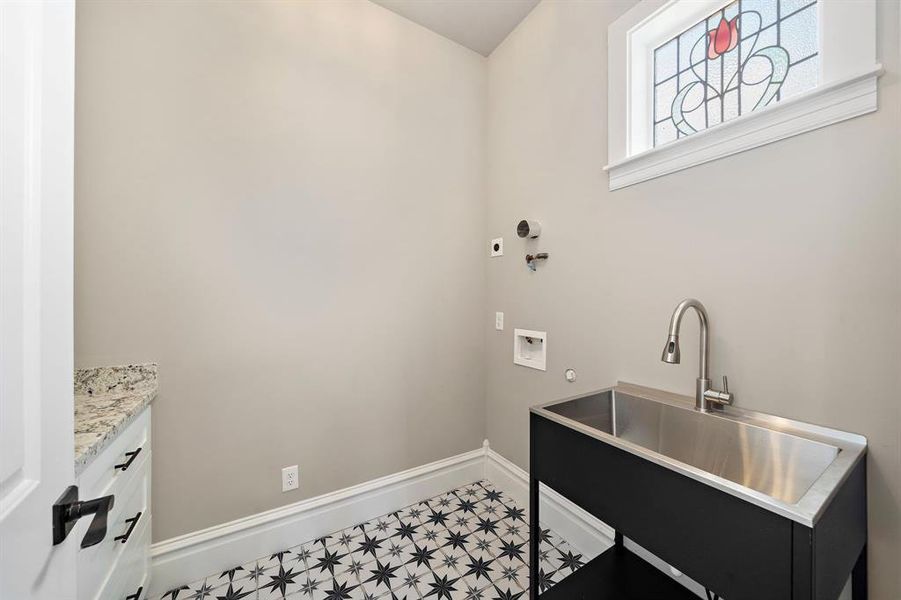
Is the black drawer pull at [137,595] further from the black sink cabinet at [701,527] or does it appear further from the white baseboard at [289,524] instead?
the black sink cabinet at [701,527]

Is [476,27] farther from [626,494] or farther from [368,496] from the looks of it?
[368,496]

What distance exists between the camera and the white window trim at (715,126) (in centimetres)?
94

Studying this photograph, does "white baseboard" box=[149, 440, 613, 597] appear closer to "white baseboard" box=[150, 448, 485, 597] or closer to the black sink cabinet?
"white baseboard" box=[150, 448, 485, 597]

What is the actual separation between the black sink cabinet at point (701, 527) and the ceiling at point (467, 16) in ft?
7.23

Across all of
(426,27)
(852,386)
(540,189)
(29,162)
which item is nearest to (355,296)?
(540,189)

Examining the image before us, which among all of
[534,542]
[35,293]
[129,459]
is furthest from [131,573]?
[534,542]

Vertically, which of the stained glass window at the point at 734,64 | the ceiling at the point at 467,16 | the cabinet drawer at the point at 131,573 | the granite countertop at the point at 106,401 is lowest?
the cabinet drawer at the point at 131,573

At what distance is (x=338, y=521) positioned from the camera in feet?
6.04

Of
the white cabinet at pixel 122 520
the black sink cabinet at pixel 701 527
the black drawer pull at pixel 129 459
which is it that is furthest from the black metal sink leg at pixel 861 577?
the black drawer pull at pixel 129 459

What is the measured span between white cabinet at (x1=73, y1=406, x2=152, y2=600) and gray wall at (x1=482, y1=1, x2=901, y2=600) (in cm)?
Result: 176

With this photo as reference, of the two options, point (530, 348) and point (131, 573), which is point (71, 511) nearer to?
point (131, 573)

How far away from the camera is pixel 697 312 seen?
1220 mm

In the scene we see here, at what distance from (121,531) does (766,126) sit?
244 cm

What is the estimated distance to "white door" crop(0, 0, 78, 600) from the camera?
0.44 meters
